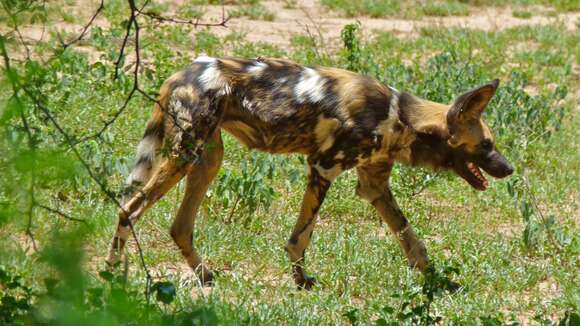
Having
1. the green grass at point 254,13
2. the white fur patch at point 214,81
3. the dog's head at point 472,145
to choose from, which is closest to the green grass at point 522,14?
the green grass at point 254,13

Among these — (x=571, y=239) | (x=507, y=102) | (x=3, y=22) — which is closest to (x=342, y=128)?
(x=571, y=239)

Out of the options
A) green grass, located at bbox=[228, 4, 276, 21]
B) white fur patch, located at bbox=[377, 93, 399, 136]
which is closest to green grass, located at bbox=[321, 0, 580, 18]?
green grass, located at bbox=[228, 4, 276, 21]

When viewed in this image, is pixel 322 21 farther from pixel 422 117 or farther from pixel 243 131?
pixel 243 131

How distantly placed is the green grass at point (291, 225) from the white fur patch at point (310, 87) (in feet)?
2.57

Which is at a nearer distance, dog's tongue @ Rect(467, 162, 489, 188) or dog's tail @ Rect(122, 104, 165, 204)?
dog's tail @ Rect(122, 104, 165, 204)

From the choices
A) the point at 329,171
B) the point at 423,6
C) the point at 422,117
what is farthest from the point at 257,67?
the point at 423,6

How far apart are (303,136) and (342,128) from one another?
0.19 metres

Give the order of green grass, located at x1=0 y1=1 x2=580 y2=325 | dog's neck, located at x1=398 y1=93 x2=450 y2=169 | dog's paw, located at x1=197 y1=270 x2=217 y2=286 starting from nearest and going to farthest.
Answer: green grass, located at x1=0 y1=1 x2=580 y2=325 → dog's paw, located at x1=197 y1=270 x2=217 y2=286 → dog's neck, located at x1=398 y1=93 x2=450 y2=169

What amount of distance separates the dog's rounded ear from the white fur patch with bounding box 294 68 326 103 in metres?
0.69

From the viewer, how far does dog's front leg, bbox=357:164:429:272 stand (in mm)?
5223

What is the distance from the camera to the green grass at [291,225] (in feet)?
8.54

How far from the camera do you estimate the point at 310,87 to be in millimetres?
5062

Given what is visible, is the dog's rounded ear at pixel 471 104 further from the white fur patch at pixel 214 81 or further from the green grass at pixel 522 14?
the green grass at pixel 522 14

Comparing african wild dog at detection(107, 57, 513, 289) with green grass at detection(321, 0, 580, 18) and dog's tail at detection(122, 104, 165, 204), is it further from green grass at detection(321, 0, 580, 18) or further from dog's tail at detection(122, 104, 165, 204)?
green grass at detection(321, 0, 580, 18)
